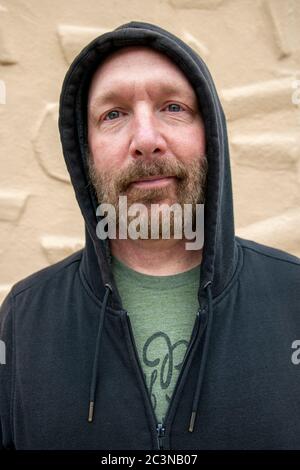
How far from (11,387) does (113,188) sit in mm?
522

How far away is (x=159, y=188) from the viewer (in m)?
1.19

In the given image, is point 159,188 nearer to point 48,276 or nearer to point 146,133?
point 146,133

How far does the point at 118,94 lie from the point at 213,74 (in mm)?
864

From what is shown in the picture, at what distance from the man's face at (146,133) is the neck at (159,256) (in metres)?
0.11

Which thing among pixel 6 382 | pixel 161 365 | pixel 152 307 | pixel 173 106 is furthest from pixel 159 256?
pixel 6 382

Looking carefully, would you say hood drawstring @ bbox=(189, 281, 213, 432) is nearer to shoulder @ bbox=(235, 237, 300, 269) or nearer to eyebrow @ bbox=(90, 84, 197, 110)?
shoulder @ bbox=(235, 237, 300, 269)

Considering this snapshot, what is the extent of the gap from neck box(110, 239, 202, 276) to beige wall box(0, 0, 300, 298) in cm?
78

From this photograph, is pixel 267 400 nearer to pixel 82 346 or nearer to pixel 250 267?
pixel 250 267

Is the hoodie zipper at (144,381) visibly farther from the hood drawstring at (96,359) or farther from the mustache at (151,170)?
the mustache at (151,170)

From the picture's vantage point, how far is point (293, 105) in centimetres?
201

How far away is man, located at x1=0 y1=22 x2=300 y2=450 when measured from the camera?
1091 millimetres

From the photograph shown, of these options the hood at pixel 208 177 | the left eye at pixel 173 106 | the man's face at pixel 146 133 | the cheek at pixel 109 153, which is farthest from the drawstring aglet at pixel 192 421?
the left eye at pixel 173 106

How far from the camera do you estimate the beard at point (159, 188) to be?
118 cm
